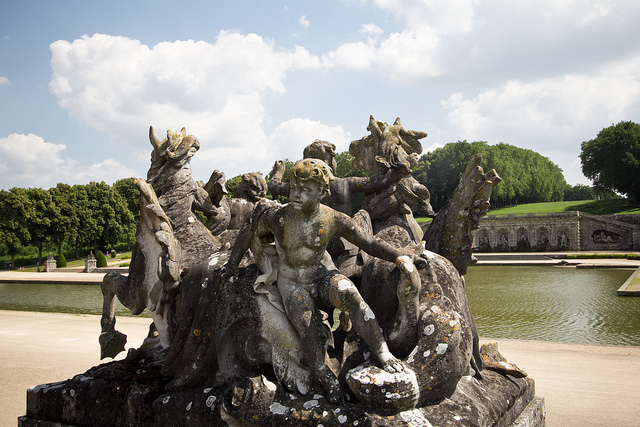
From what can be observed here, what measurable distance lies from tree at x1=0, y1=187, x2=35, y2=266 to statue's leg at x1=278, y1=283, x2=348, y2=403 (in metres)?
46.0

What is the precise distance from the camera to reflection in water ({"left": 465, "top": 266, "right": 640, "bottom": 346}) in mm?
10992

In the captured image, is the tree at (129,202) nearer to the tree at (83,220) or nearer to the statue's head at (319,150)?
the tree at (83,220)

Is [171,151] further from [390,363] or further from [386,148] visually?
[390,363]

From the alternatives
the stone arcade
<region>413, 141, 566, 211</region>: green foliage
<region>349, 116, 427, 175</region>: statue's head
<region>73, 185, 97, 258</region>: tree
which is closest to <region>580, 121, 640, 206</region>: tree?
<region>413, 141, 566, 211</region>: green foliage

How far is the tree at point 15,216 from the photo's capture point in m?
42.2

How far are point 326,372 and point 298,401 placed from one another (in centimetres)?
28

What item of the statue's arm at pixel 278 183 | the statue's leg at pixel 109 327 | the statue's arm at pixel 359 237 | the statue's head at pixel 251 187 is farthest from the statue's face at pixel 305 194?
the statue's leg at pixel 109 327

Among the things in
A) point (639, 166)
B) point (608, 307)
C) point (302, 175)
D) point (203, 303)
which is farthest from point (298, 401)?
point (639, 166)

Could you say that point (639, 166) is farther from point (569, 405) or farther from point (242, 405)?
point (242, 405)

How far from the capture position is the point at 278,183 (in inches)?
200

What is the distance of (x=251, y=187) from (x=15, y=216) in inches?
1752

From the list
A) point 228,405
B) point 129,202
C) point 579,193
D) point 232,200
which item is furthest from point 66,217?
point 579,193

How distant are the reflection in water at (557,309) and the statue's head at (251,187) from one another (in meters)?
6.72

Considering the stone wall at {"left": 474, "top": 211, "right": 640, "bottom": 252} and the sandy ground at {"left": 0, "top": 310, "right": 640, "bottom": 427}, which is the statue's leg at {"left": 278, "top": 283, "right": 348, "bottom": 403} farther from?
the stone wall at {"left": 474, "top": 211, "right": 640, "bottom": 252}
